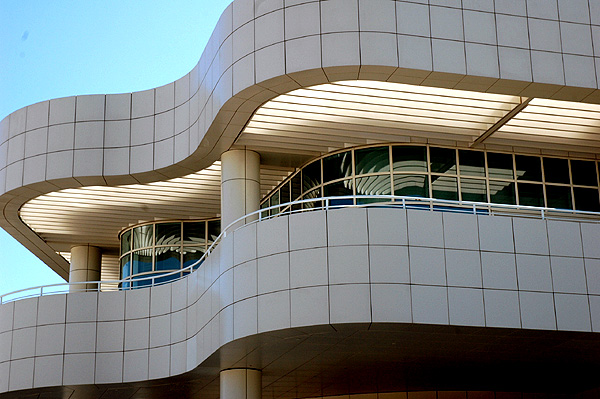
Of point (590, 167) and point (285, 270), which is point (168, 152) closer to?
point (285, 270)

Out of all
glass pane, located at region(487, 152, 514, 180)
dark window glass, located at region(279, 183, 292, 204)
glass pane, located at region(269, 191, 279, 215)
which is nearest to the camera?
glass pane, located at region(487, 152, 514, 180)

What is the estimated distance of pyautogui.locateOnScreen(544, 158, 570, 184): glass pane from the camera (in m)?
26.3

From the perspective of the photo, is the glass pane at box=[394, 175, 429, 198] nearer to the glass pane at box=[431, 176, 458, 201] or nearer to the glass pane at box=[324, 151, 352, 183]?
the glass pane at box=[431, 176, 458, 201]

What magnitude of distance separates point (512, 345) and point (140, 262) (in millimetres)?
14332

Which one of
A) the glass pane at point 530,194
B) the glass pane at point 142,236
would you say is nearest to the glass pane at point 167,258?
the glass pane at point 142,236

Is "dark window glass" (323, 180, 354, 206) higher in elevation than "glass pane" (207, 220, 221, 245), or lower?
lower

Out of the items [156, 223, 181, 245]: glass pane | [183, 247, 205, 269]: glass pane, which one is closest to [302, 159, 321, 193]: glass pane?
[183, 247, 205, 269]: glass pane

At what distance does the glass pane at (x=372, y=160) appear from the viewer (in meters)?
25.4

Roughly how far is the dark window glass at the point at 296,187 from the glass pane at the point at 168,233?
5783mm

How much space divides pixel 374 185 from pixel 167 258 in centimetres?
946

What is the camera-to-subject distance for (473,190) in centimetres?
2545

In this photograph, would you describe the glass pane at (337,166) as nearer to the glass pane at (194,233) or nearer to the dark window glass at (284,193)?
the dark window glass at (284,193)

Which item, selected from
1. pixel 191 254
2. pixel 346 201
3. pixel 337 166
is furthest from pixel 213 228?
pixel 346 201

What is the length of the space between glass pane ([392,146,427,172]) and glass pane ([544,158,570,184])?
12.7 feet
